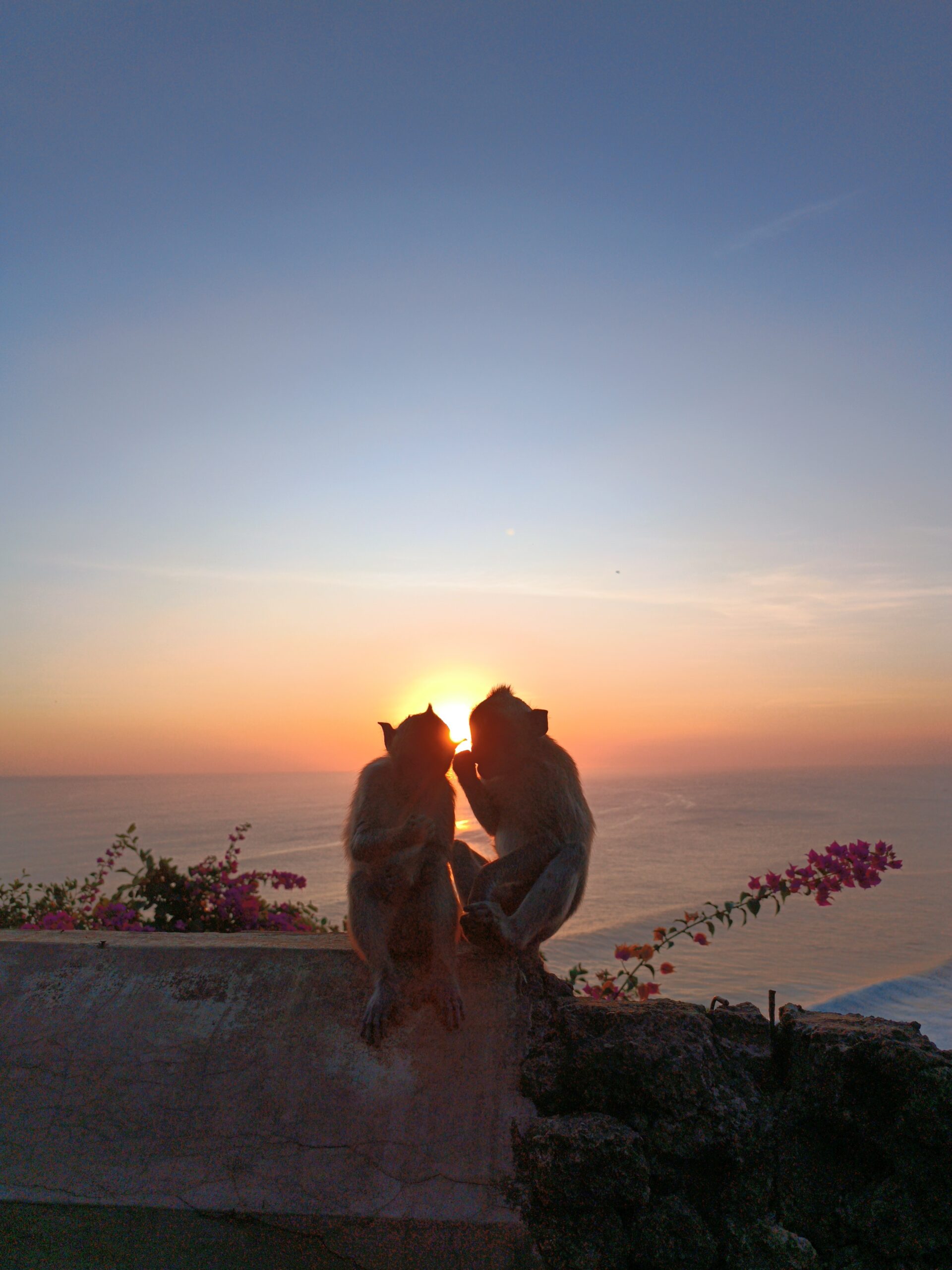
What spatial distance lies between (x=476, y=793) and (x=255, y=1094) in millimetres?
1765

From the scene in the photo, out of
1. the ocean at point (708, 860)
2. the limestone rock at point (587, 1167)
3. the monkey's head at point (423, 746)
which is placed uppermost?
the monkey's head at point (423, 746)

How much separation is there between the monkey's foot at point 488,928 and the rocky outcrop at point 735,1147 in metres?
0.44

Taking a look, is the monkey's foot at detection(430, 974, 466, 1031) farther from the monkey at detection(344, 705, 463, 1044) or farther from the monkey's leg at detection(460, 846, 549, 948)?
the monkey's leg at detection(460, 846, 549, 948)

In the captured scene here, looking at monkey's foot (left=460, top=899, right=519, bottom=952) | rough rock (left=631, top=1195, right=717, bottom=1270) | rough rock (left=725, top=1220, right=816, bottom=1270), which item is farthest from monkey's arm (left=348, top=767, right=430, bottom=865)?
rough rock (left=725, top=1220, right=816, bottom=1270)

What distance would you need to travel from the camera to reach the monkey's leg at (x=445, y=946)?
3.32 meters

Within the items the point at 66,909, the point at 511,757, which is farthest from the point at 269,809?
the point at 511,757

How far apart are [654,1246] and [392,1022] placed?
1.20 m

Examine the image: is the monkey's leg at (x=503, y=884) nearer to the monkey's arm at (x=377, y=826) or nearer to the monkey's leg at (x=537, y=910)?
the monkey's leg at (x=537, y=910)

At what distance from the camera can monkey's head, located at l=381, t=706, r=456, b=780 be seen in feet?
13.0

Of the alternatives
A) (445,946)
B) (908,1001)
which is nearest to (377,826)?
(445,946)

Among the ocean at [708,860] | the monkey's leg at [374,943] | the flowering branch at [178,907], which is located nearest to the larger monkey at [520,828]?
the monkey's leg at [374,943]

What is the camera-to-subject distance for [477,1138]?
2984 millimetres

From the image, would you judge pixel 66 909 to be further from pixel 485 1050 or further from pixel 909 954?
pixel 909 954

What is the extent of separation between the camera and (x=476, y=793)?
4.40m
